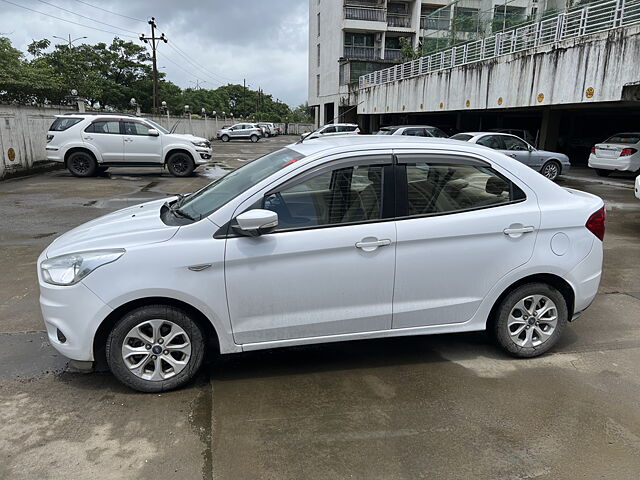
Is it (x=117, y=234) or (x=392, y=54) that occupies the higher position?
(x=392, y=54)

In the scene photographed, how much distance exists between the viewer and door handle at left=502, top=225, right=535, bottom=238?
3625mm

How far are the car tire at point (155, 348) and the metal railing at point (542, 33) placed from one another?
15675 millimetres

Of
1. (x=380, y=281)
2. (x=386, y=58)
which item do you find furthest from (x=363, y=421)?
(x=386, y=58)

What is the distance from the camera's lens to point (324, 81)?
163ft

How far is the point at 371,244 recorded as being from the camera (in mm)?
3377

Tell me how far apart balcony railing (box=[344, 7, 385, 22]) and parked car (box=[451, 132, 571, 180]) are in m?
33.3

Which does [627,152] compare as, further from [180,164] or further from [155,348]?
[155,348]

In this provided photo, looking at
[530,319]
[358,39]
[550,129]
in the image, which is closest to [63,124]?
[530,319]

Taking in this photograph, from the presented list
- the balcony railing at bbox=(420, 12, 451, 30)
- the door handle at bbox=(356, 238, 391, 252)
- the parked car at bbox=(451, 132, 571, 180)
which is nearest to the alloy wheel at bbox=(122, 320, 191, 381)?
the door handle at bbox=(356, 238, 391, 252)

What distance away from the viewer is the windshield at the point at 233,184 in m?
3.54

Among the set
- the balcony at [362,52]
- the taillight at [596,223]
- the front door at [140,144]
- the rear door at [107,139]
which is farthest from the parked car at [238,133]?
the taillight at [596,223]

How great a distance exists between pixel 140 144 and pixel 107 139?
3.12 feet

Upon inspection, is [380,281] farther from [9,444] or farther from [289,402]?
[9,444]

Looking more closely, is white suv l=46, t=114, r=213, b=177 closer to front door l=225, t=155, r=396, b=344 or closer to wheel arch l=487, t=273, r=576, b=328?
front door l=225, t=155, r=396, b=344
